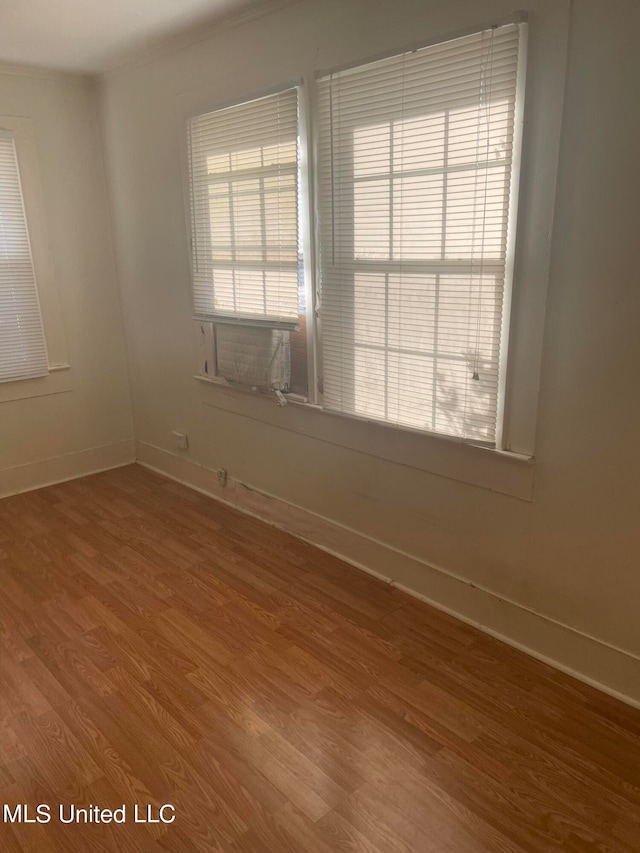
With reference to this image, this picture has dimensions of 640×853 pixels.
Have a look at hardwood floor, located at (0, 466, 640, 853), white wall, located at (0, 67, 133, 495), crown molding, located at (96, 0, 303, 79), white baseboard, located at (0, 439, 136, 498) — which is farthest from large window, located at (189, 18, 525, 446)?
white baseboard, located at (0, 439, 136, 498)

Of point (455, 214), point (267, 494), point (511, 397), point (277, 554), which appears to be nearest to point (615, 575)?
point (511, 397)

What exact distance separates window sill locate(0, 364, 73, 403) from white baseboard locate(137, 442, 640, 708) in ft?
4.47

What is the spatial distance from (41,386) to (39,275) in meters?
0.70

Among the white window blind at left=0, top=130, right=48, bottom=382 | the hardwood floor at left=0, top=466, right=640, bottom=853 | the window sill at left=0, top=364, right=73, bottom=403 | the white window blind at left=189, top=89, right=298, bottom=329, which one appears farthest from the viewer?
the window sill at left=0, top=364, right=73, bottom=403

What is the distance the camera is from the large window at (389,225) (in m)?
2.04

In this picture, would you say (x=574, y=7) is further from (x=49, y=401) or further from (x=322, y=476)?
(x=49, y=401)

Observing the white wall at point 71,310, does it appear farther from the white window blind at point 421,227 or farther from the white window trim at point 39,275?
the white window blind at point 421,227

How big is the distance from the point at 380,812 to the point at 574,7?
236 cm

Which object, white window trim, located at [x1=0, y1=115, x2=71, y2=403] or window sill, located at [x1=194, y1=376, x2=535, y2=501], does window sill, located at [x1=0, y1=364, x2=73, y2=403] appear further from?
window sill, located at [x1=194, y1=376, x2=535, y2=501]

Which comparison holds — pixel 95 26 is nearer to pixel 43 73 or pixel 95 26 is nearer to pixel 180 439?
pixel 43 73

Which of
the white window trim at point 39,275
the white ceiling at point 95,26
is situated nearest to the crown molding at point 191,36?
the white ceiling at point 95,26

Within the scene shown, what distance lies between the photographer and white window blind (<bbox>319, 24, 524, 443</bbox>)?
2020mm

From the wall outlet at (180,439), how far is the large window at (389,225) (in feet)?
3.15

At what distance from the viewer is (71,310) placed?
3.97 m
